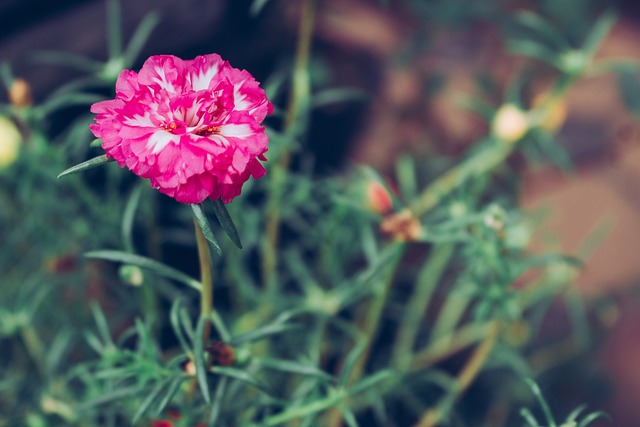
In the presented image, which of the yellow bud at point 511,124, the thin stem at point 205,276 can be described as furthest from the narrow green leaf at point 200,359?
the yellow bud at point 511,124

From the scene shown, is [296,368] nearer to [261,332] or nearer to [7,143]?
[261,332]

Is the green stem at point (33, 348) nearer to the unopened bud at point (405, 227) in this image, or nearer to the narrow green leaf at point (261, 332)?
the narrow green leaf at point (261, 332)

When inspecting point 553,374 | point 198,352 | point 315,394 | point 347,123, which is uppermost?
→ point 347,123

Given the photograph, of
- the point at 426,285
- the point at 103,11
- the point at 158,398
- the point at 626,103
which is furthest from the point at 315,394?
the point at 626,103

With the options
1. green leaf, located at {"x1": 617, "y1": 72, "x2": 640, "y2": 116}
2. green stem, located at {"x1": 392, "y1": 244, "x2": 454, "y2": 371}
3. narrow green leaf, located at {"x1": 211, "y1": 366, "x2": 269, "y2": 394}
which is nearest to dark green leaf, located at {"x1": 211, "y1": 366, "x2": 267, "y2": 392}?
narrow green leaf, located at {"x1": 211, "y1": 366, "x2": 269, "y2": 394}

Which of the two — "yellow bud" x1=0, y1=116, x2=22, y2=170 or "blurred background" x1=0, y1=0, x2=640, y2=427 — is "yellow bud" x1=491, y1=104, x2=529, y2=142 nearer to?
"blurred background" x1=0, y1=0, x2=640, y2=427

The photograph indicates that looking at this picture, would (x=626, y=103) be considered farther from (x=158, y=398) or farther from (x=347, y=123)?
(x=158, y=398)
